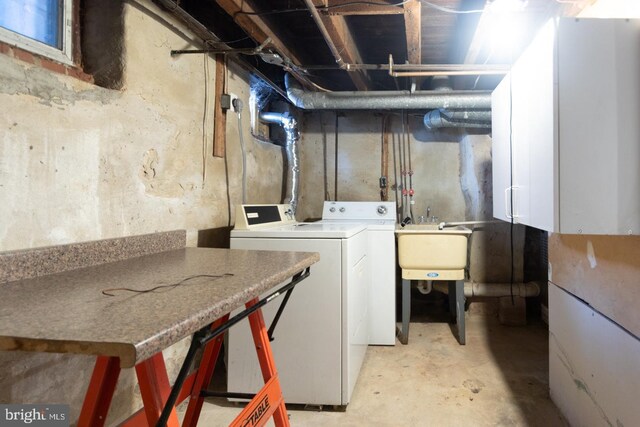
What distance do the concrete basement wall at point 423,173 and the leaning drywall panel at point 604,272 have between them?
1634 millimetres

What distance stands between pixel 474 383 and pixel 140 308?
6.48ft

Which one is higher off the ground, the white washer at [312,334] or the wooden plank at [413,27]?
the wooden plank at [413,27]

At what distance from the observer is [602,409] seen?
1.38m

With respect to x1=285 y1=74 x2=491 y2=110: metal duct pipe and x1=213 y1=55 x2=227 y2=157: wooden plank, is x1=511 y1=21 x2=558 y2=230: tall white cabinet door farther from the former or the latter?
x1=213 y1=55 x2=227 y2=157: wooden plank

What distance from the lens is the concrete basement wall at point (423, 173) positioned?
3336mm

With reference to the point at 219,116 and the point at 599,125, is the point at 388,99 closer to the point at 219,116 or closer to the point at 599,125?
the point at 219,116

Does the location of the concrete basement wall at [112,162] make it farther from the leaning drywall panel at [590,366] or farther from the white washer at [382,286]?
the leaning drywall panel at [590,366]

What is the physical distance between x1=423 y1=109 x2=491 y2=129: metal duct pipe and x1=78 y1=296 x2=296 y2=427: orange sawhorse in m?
2.45

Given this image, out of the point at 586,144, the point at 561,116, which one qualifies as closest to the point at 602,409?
the point at 586,144

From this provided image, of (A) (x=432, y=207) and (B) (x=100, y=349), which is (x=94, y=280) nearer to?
(B) (x=100, y=349)

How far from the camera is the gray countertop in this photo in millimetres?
555

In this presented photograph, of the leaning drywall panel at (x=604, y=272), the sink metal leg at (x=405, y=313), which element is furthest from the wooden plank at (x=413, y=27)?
the sink metal leg at (x=405, y=313)

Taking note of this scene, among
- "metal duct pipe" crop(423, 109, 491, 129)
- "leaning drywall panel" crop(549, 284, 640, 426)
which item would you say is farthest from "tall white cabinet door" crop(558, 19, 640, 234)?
"metal duct pipe" crop(423, 109, 491, 129)

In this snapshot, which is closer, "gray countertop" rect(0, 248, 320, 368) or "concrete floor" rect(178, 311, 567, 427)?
"gray countertop" rect(0, 248, 320, 368)
